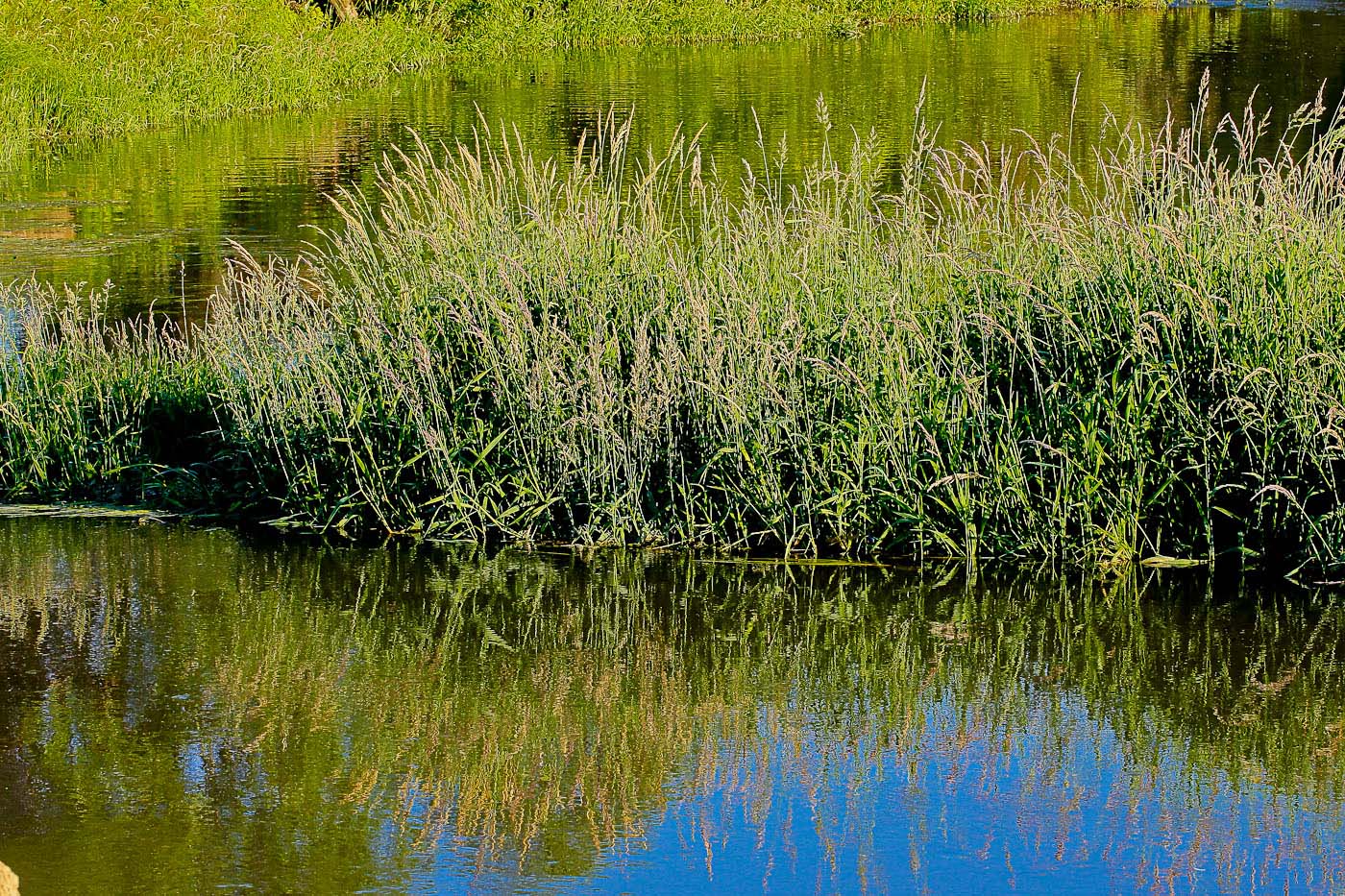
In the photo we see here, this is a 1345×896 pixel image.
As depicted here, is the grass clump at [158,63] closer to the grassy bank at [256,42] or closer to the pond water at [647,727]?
the grassy bank at [256,42]

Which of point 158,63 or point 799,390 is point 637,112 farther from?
point 799,390

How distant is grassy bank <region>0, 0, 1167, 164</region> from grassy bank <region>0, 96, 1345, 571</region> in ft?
39.2

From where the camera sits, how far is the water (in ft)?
45.9

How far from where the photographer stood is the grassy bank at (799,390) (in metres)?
6.16

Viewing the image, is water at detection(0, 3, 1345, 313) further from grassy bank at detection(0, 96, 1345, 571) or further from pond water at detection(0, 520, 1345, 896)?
pond water at detection(0, 520, 1345, 896)

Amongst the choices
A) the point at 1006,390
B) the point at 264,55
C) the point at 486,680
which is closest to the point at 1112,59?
the point at 264,55

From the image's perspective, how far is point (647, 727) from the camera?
494cm

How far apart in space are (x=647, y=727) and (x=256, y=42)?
2190cm

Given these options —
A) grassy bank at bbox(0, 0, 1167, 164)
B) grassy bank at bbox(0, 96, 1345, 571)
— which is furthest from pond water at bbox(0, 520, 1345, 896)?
grassy bank at bbox(0, 0, 1167, 164)

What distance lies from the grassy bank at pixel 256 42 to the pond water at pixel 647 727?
13.4 meters

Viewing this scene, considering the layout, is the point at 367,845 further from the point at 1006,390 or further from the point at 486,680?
the point at 1006,390

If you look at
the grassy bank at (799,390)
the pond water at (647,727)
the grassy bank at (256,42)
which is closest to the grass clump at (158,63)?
the grassy bank at (256,42)

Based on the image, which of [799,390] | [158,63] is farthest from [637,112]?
[799,390]

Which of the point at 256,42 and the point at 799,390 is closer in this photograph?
the point at 799,390
